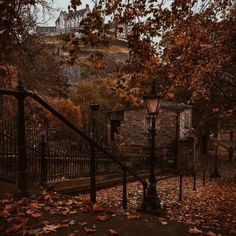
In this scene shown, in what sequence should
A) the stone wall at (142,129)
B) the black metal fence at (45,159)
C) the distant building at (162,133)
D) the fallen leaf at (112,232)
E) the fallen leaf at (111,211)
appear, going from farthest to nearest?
the stone wall at (142,129) < the distant building at (162,133) < the black metal fence at (45,159) < the fallen leaf at (111,211) < the fallen leaf at (112,232)

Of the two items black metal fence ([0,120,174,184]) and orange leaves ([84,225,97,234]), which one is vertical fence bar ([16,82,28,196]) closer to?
black metal fence ([0,120,174,184])

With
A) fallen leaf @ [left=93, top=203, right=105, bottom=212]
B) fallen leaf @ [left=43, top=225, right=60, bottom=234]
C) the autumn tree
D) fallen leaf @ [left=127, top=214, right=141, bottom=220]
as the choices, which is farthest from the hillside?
fallen leaf @ [left=43, top=225, right=60, bottom=234]

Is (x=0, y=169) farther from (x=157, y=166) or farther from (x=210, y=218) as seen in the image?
(x=157, y=166)

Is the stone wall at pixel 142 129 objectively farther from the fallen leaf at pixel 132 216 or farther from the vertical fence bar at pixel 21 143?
the fallen leaf at pixel 132 216

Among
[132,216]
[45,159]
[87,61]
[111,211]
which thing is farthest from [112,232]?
[45,159]

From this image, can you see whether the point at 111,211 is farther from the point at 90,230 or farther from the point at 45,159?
the point at 45,159

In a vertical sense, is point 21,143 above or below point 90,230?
above

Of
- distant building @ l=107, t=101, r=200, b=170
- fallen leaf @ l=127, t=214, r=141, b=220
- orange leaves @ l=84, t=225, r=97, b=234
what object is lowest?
distant building @ l=107, t=101, r=200, b=170

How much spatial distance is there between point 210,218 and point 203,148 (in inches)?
1210

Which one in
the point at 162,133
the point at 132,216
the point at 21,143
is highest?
the point at 21,143

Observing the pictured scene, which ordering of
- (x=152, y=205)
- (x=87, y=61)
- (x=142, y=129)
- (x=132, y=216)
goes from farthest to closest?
(x=142, y=129)
(x=152, y=205)
(x=87, y=61)
(x=132, y=216)

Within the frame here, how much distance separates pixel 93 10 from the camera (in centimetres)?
693

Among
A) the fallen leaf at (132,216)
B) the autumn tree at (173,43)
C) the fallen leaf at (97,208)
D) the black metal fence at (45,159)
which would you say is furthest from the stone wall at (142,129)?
the fallen leaf at (132,216)

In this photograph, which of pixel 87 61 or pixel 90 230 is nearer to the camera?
pixel 90 230
